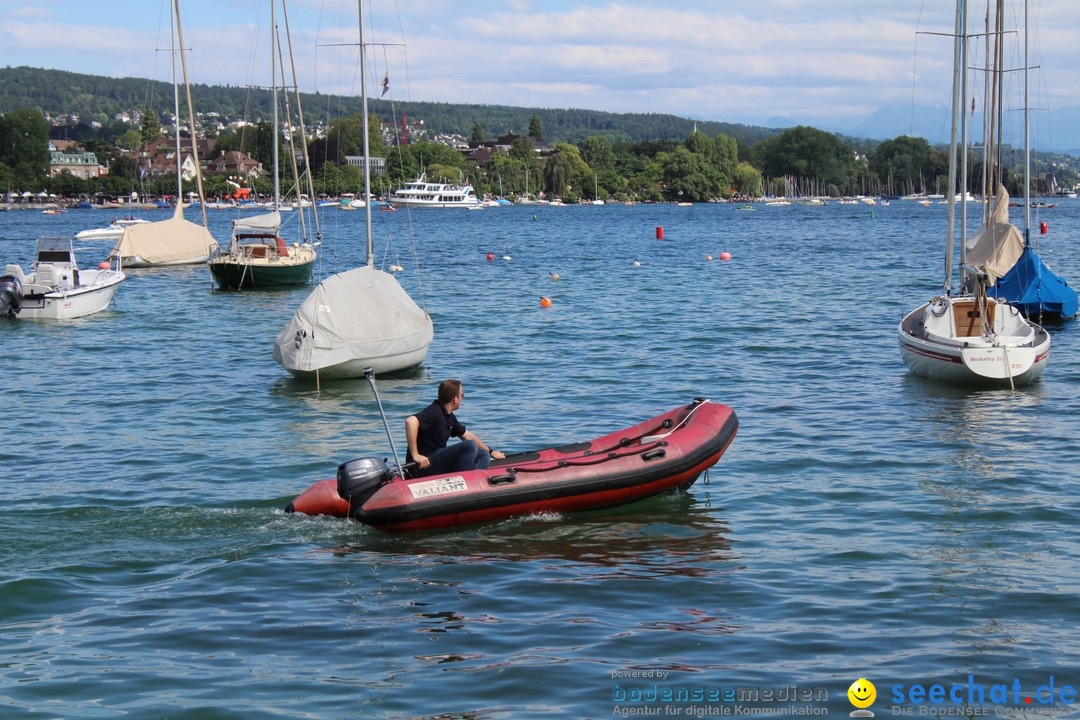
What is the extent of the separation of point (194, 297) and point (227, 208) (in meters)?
108

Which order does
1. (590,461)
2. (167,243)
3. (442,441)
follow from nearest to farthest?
(590,461) < (442,441) < (167,243)

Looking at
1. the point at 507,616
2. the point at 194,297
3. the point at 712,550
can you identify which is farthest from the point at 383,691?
the point at 194,297

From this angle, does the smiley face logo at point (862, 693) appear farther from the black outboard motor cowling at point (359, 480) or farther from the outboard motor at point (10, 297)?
the outboard motor at point (10, 297)

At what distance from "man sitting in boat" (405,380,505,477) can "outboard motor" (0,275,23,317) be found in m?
20.7

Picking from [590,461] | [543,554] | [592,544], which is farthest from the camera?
[590,461]

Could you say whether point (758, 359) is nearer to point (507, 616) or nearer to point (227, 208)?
point (507, 616)

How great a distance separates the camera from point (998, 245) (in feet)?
86.6

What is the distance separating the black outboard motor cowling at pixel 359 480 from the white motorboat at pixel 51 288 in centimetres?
2027

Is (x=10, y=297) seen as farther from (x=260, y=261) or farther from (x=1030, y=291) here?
(x=1030, y=291)

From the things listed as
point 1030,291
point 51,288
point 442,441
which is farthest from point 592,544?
point 51,288

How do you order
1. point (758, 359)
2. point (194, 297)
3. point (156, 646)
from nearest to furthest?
point (156, 646) → point (758, 359) → point (194, 297)

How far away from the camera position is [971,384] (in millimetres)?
19125

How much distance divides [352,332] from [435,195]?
13011 cm

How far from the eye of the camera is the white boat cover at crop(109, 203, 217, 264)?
44.8m
